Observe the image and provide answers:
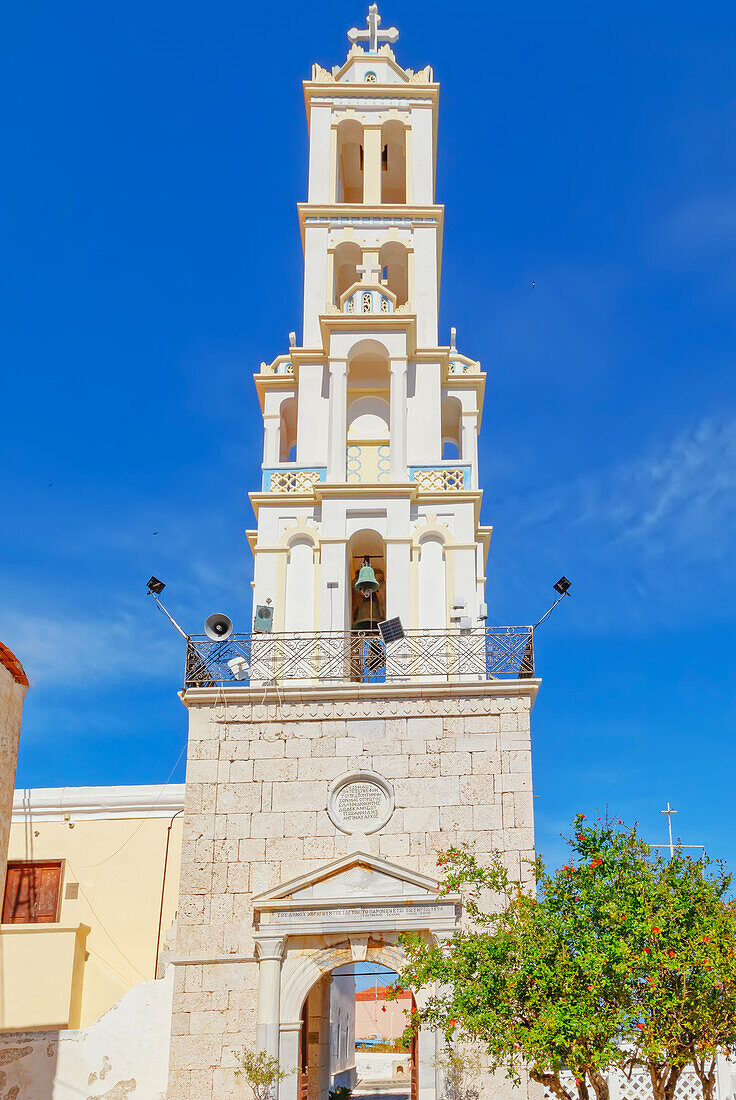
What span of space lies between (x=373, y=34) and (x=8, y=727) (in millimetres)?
18312

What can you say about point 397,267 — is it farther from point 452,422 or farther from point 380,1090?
point 380,1090

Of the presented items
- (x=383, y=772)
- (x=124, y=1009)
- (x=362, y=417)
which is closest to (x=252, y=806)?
(x=383, y=772)

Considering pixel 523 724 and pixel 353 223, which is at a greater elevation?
pixel 353 223

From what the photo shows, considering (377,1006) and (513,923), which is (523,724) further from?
(377,1006)

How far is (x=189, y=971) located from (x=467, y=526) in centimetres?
906

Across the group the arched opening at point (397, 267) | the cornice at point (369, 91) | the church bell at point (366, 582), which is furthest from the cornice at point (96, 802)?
the cornice at point (369, 91)

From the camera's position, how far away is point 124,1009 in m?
16.8

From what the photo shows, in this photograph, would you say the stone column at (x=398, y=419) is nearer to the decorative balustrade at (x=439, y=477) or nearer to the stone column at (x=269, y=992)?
the decorative balustrade at (x=439, y=477)

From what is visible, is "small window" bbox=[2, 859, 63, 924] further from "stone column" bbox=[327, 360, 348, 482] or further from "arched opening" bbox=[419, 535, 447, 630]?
"stone column" bbox=[327, 360, 348, 482]

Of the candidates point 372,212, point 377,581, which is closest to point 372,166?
point 372,212

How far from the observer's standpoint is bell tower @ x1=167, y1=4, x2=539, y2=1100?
54.6 ft

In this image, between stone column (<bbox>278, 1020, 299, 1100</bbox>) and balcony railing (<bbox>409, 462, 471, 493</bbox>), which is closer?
stone column (<bbox>278, 1020, 299, 1100</bbox>)

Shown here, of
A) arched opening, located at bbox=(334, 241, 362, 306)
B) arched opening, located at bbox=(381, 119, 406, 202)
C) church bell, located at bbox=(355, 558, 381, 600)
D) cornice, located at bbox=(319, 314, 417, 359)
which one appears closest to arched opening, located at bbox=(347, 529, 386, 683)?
church bell, located at bbox=(355, 558, 381, 600)

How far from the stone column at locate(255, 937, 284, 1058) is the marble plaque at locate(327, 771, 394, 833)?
2.01 meters
